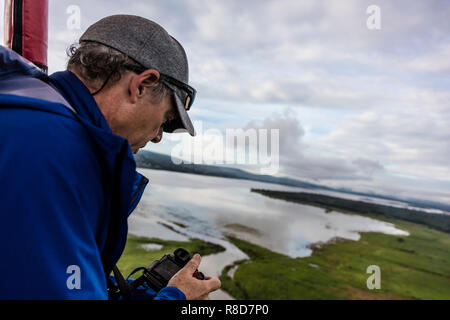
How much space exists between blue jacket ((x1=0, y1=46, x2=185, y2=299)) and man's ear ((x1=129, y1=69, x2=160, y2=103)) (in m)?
0.47

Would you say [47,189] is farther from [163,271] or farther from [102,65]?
[163,271]

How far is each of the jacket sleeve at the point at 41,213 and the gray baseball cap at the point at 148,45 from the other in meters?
0.76

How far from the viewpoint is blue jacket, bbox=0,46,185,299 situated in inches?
42.2

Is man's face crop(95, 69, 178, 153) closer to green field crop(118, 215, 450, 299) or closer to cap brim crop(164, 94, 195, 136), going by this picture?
cap brim crop(164, 94, 195, 136)

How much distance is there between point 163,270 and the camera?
2229mm

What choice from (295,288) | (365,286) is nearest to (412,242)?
(365,286)

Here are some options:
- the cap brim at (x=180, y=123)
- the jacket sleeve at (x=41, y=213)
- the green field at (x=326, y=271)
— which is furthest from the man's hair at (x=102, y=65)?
the green field at (x=326, y=271)

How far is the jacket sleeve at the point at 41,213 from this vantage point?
3.51ft

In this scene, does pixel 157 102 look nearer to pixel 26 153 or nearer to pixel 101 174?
pixel 101 174

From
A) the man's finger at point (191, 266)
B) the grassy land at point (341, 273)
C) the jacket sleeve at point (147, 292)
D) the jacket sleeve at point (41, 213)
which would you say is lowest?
the grassy land at point (341, 273)

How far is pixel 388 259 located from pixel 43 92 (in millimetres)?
59089

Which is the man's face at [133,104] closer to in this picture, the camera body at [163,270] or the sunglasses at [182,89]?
the sunglasses at [182,89]

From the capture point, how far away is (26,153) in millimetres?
1097

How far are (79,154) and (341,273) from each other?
40.1 m
